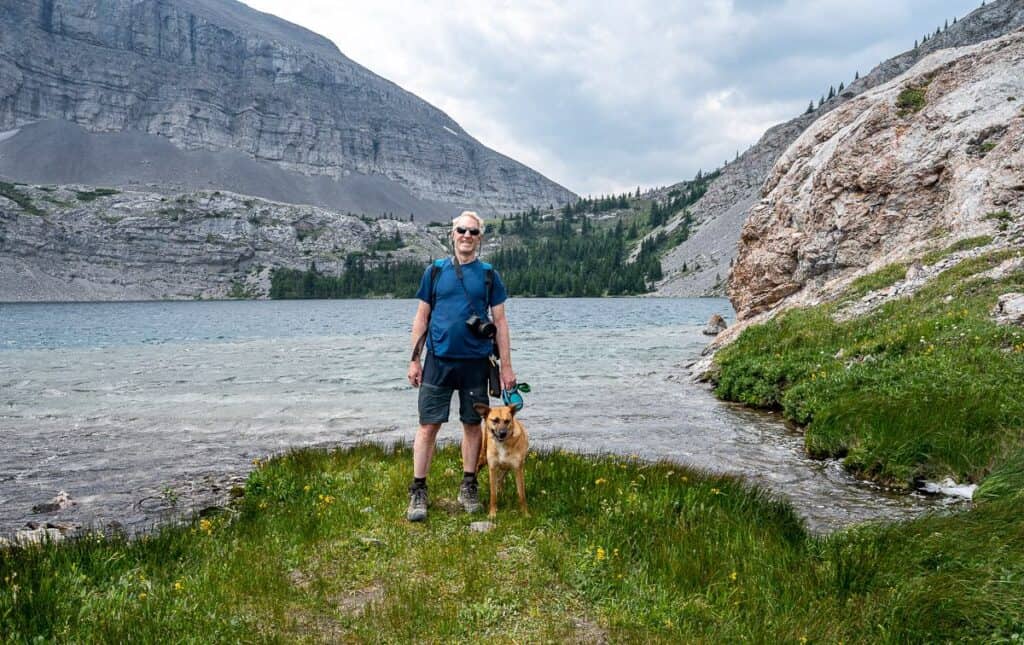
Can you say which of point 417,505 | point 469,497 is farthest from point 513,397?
point 417,505

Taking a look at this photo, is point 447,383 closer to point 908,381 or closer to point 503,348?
point 503,348

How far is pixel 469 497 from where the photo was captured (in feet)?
26.9

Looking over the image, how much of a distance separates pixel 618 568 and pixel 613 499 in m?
2.01

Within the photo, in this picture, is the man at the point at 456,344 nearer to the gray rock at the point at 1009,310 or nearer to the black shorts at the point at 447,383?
the black shorts at the point at 447,383

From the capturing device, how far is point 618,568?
6090mm

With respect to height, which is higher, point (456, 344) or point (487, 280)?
point (487, 280)

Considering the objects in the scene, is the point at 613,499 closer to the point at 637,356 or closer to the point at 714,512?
the point at 714,512

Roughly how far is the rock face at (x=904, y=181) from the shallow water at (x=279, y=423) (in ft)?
26.4

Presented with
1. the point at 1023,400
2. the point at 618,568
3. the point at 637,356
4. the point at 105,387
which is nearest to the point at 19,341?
the point at 105,387

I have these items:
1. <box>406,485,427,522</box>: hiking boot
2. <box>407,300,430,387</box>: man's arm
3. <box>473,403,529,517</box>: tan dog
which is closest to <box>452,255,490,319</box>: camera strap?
<box>407,300,430,387</box>: man's arm

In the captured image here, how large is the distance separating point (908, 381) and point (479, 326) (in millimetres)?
10116

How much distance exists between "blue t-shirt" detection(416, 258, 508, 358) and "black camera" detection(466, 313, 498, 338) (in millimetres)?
57

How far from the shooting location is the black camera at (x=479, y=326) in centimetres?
770

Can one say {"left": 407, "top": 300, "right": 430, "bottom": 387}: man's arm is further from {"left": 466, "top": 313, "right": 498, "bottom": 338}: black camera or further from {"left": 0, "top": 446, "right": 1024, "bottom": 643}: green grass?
{"left": 0, "top": 446, "right": 1024, "bottom": 643}: green grass
